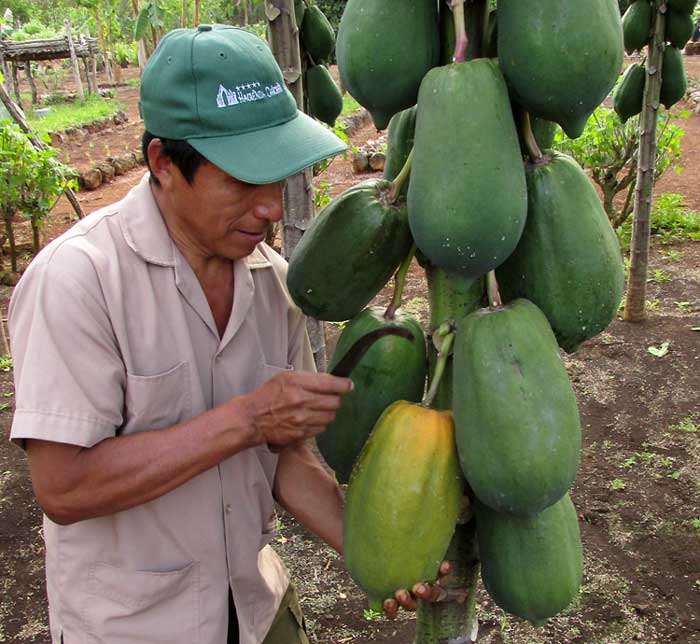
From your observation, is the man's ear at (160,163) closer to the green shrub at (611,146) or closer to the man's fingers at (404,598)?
the man's fingers at (404,598)

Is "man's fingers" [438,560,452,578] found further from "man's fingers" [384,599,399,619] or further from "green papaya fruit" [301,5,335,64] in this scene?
"green papaya fruit" [301,5,335,64]

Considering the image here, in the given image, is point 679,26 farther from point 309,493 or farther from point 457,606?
point 457,606

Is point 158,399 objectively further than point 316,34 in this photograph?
No

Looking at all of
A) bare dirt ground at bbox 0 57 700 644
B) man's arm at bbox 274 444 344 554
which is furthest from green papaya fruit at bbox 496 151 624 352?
bare dirt ground at bbox 0 57 700 644

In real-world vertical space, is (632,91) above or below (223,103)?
below

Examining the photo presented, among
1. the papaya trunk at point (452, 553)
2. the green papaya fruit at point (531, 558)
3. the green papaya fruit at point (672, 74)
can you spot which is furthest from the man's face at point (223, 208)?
the green papaya fruit at point (672, 74)

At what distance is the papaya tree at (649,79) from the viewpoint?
14.0 ft

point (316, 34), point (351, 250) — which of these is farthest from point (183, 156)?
point (316, 34)

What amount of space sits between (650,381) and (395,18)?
373 centimetres

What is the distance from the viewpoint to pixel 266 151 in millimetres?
1456

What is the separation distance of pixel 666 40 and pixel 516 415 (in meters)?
4.04

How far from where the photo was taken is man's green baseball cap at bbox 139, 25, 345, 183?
56.3 inches

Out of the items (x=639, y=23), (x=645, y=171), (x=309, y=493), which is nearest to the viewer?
(x=309, y=493)

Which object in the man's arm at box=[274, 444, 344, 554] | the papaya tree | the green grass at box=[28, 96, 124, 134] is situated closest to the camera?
the man's arm at box=[274, 444, 344, 554]
